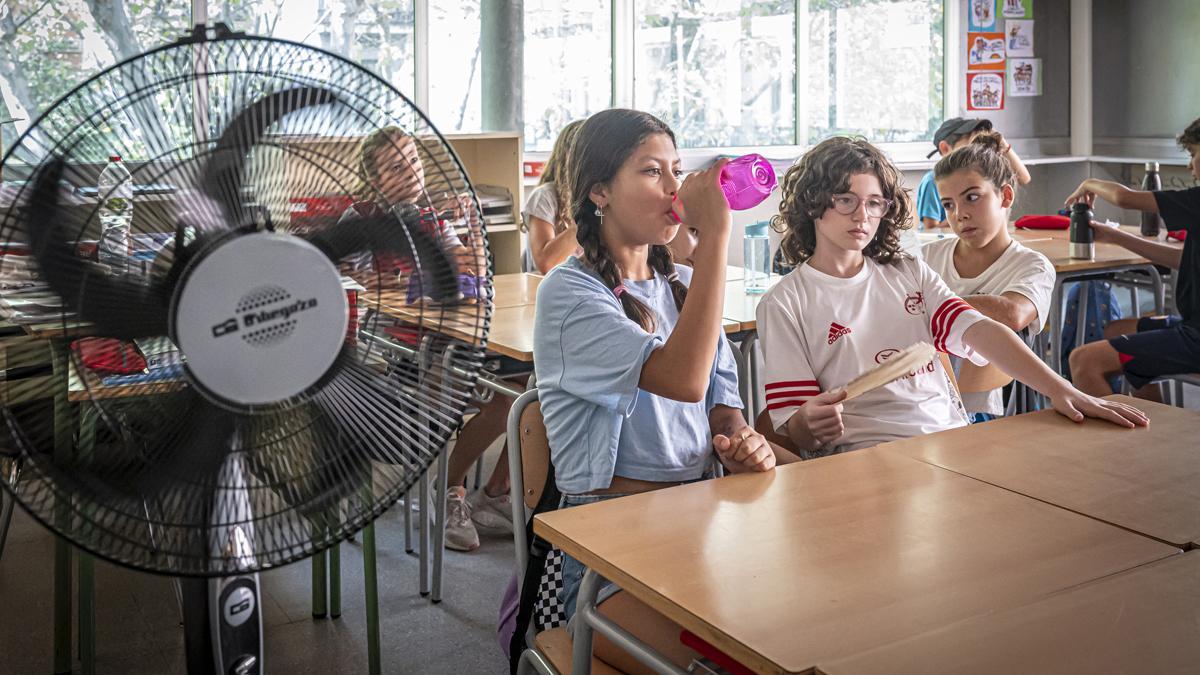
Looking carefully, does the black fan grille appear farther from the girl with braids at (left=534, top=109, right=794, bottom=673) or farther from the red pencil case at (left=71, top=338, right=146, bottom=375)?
the girl with braids at (left=534, top=109, right=794, bottom=673)

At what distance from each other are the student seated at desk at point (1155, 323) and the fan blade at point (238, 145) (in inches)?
117

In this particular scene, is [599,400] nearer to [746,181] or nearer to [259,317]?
[746,181]

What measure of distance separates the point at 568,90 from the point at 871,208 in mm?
4019

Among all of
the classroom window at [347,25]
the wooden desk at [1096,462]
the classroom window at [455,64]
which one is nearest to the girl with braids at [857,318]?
the wooden desk at [1096,462]

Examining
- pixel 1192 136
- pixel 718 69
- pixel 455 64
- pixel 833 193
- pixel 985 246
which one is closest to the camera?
pixel 833 193

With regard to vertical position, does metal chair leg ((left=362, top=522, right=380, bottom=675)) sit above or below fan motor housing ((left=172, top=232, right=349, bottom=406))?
below

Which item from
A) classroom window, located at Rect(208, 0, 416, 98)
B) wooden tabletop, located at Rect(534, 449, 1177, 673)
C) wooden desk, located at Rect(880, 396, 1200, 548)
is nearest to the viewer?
wooden tabletop, located at Rect(534, 449, 1177, 673)

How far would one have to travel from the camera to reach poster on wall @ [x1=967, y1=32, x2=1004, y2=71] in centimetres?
696

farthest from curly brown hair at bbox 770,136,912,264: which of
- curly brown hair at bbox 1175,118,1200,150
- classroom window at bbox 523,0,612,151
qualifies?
classroom window at bbox 523,0,612,151

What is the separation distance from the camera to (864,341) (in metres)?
2.07

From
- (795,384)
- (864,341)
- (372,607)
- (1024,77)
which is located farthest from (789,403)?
(1024,77)

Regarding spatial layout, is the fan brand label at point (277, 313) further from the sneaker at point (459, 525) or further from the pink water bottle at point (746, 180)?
the sneaker at point (459, 525)

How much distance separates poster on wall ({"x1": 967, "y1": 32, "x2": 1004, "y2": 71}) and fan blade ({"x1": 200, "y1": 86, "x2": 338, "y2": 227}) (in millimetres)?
6776

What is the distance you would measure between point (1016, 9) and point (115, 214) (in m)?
7.17
